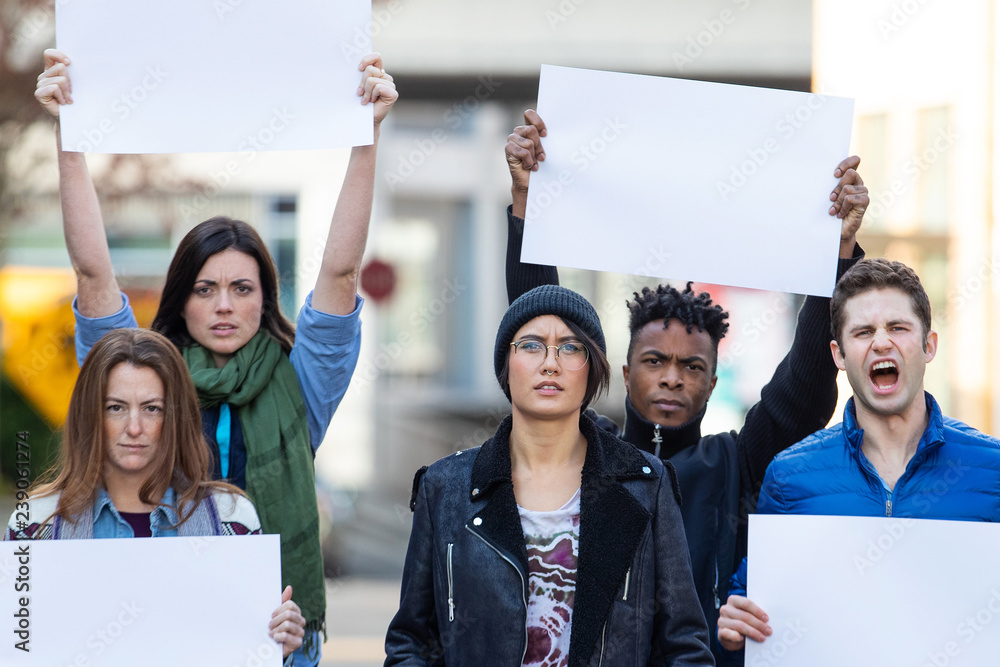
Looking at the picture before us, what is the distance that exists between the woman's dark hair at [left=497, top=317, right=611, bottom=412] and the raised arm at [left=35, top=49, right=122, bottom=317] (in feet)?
3.67

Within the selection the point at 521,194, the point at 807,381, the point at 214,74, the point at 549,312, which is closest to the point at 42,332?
the point at 214,74

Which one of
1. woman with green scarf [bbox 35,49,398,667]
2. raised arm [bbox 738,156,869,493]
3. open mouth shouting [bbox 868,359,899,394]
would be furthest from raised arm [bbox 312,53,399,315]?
open mouth shouting [bbox 868,359,899,394]

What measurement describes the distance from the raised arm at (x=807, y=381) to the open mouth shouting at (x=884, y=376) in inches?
11.2

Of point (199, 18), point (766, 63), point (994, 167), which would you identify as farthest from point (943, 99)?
point (199, 18)

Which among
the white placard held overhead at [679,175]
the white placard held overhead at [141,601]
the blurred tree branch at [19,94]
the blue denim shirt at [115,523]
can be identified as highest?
the blurred tree branch at [19,94]

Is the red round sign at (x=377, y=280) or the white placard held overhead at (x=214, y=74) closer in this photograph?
the white placard held overhead at (x=214, y=74)

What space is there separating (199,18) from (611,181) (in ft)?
3.99

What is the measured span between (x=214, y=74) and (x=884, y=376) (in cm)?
192

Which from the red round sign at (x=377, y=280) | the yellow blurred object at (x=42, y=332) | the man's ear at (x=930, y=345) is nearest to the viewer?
the man's ear at (x=930, y=345)

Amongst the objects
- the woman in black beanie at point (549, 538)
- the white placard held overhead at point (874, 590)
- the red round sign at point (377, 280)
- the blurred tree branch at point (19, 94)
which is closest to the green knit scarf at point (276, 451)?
the woman in black beanie at point (549, 538)

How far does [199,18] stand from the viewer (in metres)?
2.83

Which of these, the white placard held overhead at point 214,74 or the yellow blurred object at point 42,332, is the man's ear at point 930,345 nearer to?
the white placard held overhead at point 214,74

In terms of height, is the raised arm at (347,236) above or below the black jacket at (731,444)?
above

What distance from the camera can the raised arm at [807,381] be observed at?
110 inches
